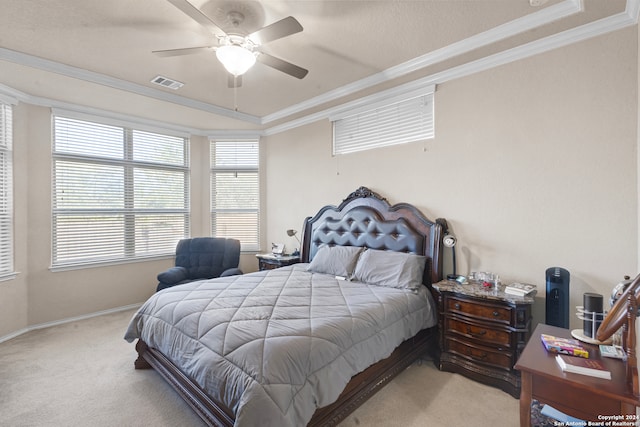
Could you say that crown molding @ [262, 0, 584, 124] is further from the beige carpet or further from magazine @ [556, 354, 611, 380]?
the beige carpet

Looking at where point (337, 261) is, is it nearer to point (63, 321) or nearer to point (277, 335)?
point (277, 335)

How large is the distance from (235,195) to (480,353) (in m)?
4.27

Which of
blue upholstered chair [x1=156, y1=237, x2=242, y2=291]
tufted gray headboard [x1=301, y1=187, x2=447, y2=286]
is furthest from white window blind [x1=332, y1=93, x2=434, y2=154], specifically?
blue upholstered chair [x1=156, y1=237, x2=242, y2=291]

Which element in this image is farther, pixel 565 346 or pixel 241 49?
pixel 241 49

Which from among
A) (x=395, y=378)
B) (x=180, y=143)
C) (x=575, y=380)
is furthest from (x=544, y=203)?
(x=180, y=143)

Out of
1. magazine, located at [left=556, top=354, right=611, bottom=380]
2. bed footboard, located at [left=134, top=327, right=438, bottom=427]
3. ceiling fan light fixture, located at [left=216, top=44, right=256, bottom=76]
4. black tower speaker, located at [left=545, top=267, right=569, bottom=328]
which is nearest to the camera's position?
magazine, located at [left=556, top=354, right=611, bottom=380]

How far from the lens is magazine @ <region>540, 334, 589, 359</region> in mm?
1488

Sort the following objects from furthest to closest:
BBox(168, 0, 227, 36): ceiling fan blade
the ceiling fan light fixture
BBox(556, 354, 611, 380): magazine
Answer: the ceiling fan light fixture < BBox(168, 0, 227, 36): ceiling fan blade < BBox(556, 354, 611, 380): magazine

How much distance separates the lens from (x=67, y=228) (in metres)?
4.03

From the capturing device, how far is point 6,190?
137 inches

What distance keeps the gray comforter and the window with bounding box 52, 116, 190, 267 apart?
2321 mm

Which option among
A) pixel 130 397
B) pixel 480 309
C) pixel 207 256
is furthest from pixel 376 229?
pixel 130 397

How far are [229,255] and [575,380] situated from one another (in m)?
4.15

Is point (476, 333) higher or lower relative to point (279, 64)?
lower
